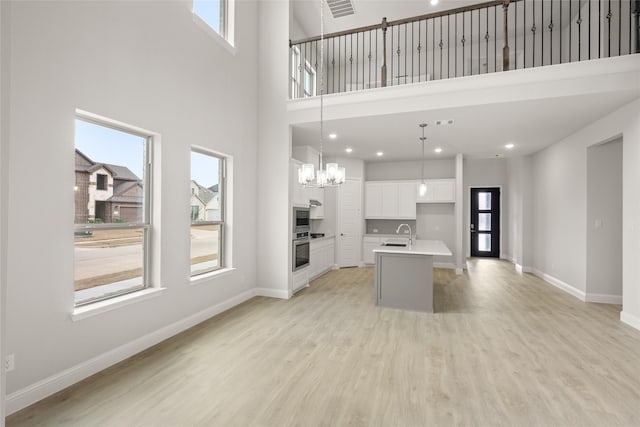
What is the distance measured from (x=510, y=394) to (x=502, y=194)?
8348 millimetres

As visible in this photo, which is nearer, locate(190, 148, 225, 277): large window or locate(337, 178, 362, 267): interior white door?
locate(190, 148, 225, 277): large window


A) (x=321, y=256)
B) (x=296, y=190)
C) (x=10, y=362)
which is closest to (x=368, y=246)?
(x=321, y=256)

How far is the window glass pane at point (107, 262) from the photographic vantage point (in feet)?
8.84

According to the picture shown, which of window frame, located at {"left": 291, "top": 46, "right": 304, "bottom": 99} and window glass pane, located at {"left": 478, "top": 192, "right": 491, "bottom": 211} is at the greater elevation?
window frame, located at {"left": 291, "top": 46, "right": 304, "bottom": 99}

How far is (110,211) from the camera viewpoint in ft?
9.68

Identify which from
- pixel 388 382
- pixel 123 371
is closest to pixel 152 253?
pixel 123 371

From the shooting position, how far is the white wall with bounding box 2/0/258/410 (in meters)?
2.16

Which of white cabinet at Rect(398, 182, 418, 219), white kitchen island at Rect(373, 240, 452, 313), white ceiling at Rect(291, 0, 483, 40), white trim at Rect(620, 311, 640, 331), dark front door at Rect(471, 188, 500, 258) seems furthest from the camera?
dark front door at Rect(471, 188, 500, 258)

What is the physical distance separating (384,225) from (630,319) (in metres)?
5.26

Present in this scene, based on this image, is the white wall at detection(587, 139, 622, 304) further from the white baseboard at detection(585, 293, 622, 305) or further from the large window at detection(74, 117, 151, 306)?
the large window at detection(74, 117, 151, 306)

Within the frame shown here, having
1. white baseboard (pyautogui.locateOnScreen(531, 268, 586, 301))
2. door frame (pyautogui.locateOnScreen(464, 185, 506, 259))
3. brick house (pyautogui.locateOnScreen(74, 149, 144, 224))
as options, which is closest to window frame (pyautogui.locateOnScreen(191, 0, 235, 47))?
brick house (pyautogui.locateOnScreen(74, 149, 144, 224))

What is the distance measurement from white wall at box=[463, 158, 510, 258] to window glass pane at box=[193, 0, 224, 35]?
761 centimetres

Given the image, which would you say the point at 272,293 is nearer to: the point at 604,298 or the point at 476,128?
the point at 476,128

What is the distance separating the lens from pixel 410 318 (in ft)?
13.6
